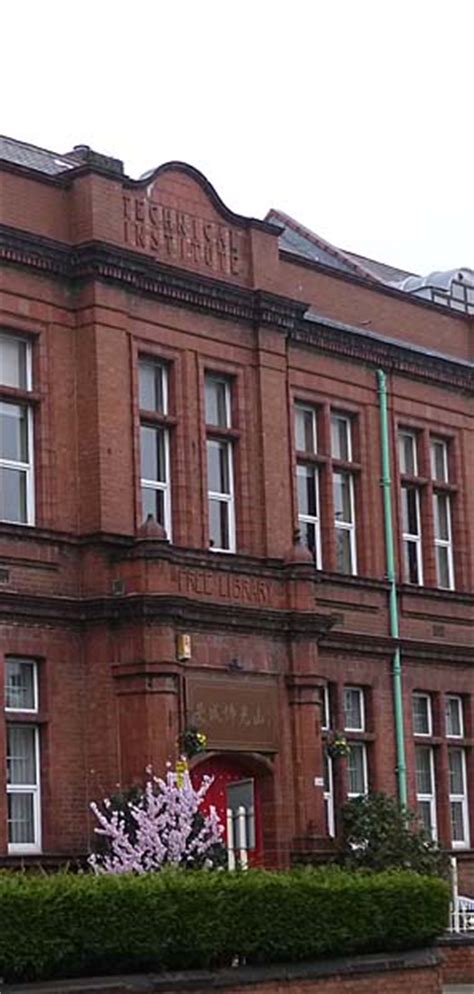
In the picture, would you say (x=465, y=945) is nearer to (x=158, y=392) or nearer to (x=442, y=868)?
(x=442, y=868)

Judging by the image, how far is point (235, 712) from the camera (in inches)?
1169

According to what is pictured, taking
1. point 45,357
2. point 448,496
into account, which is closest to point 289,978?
point 45,357

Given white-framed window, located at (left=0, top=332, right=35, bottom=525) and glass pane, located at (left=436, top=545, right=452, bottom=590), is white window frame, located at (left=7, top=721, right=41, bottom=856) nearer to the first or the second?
white-framed window, located at (left=0, top=332, right=35, bottom=525)

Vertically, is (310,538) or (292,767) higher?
(310,538)

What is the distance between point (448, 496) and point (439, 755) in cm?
478

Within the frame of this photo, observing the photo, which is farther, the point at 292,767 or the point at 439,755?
the point at 439,755

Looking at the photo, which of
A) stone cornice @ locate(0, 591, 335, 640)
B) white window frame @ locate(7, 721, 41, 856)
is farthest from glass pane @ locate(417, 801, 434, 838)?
white window frame @ locate(7, 721, 41, 856)

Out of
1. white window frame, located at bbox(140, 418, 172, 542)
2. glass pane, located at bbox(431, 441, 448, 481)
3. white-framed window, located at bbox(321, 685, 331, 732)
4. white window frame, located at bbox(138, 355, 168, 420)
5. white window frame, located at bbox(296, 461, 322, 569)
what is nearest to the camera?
white window frame, located at bbox(140, 418, 172, 542)

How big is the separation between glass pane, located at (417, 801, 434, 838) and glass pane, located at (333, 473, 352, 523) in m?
5.04

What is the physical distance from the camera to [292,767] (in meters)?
30.6

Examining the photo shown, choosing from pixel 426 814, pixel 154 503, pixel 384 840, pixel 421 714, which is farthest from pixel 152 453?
pixel 426 814

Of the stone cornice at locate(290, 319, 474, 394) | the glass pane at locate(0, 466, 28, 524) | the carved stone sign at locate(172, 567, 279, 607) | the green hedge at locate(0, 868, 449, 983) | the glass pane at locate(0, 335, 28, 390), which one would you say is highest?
the stone cornice at locate(290, 319, 474, 394)

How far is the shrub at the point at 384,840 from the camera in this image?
31.0 metres

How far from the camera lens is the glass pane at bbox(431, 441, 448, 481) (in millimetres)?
37503
